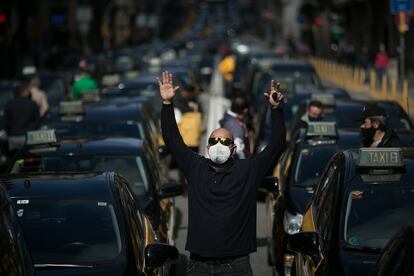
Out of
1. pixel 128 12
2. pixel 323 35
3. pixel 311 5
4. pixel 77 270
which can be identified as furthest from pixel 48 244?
pixel 128 12

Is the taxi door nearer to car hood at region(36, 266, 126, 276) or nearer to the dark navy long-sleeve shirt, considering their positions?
the dark navy long-sleeve shirt

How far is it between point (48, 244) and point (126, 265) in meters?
0.65

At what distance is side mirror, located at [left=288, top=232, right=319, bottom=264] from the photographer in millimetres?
8148

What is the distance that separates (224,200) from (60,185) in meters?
1.47

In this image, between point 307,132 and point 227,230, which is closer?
point 227,230

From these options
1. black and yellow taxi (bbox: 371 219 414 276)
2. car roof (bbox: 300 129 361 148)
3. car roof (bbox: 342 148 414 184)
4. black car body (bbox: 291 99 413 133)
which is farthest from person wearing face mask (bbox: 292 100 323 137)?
black and yellow taxi (bbox: 371 219 414 276)

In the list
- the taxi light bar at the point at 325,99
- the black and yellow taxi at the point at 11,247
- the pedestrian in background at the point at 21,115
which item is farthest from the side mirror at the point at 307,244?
the pedestrian in background at the point at 21,115

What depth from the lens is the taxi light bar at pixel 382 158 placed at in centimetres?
874

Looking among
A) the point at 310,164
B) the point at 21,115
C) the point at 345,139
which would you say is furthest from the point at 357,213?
the point at 21,115

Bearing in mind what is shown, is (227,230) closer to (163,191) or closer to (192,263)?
(192,263)

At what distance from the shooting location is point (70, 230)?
8445 millimetres

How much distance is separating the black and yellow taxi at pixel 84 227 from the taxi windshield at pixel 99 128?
6799mm

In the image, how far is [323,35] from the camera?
272ft

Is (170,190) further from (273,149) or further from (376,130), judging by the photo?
(273,149)
